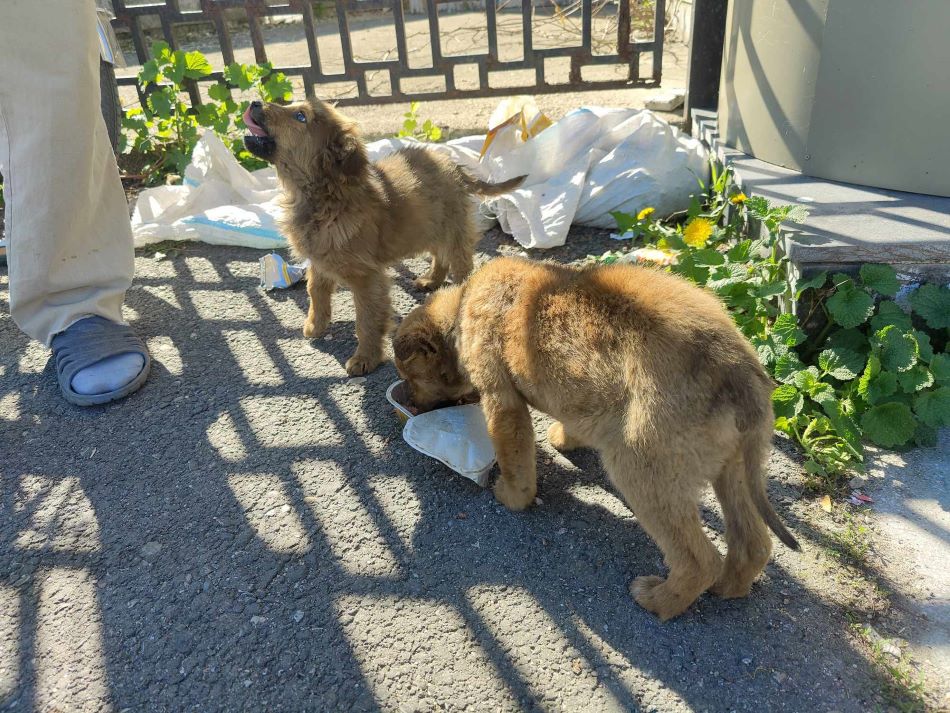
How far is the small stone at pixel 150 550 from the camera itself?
2.56 metres

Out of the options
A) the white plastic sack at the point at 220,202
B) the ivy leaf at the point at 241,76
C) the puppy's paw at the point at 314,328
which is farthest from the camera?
the ivy leaf at the point at 241,76

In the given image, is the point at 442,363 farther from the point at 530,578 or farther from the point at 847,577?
the point at 847,577

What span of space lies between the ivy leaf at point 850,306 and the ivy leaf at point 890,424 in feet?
1.29

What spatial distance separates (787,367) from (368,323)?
2.03m

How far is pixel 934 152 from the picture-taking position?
11.4ft

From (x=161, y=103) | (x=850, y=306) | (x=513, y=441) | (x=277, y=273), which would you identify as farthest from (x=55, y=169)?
(x=850, y=306)

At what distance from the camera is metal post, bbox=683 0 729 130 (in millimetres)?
5250

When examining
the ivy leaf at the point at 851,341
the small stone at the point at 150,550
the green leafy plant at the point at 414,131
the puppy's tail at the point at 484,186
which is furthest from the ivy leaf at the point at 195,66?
the ivy leaf at the point at 851,341

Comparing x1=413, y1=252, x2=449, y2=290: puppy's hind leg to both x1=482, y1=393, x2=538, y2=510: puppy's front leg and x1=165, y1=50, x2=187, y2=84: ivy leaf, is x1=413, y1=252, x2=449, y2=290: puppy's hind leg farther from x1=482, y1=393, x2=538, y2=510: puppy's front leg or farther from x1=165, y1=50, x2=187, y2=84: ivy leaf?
x1=165, y1=50, x2=187, y2=84: ivy leaf

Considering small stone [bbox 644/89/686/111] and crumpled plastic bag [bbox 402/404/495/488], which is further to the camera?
small stone [bbox 644/89/686/111]

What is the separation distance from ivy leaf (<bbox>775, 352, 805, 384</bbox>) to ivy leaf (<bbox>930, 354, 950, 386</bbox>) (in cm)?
49

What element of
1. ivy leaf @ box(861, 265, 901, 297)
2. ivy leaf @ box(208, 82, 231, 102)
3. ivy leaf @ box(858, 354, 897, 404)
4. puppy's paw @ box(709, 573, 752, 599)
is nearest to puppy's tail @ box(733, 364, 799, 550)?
puppy's paw @ box(709, 573, 752, 599)

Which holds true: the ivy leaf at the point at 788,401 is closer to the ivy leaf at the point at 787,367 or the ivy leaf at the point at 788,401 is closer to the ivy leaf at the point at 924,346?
the ivy leaf at the point at 787,367

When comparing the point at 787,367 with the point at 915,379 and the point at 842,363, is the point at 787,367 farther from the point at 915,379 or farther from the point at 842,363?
the point at 915,379
